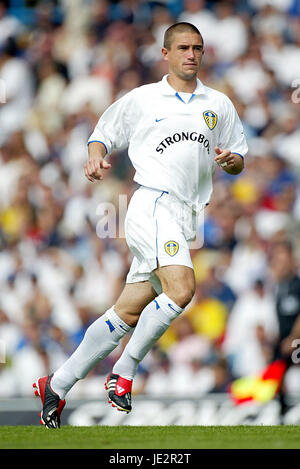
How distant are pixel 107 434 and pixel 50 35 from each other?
7.94 metres

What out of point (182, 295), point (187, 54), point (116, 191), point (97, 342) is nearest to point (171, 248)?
point (182, 295)

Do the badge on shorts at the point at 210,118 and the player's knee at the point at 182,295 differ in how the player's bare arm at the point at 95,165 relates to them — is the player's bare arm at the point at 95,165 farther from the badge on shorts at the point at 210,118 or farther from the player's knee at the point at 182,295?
the player's knee at the point at 182,295

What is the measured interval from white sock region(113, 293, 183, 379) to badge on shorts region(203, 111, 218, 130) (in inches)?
45.9

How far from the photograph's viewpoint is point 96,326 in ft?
18.0

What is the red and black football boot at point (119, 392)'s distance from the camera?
5.27 m

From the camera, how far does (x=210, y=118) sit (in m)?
5.55

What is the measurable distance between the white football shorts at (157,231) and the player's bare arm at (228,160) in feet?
1.18

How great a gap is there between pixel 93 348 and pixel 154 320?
0.54 meters

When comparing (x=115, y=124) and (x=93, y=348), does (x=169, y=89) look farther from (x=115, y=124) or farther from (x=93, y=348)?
(x=93, y=348)

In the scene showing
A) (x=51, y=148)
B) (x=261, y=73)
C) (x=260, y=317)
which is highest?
(x=261, y=73)

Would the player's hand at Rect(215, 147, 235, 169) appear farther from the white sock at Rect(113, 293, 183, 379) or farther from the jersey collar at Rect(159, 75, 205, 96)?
the white sock at Rect(113, 293, 183, 379)

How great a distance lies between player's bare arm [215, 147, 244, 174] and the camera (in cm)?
522

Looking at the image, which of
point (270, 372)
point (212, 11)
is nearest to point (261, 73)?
point (212, 11)
